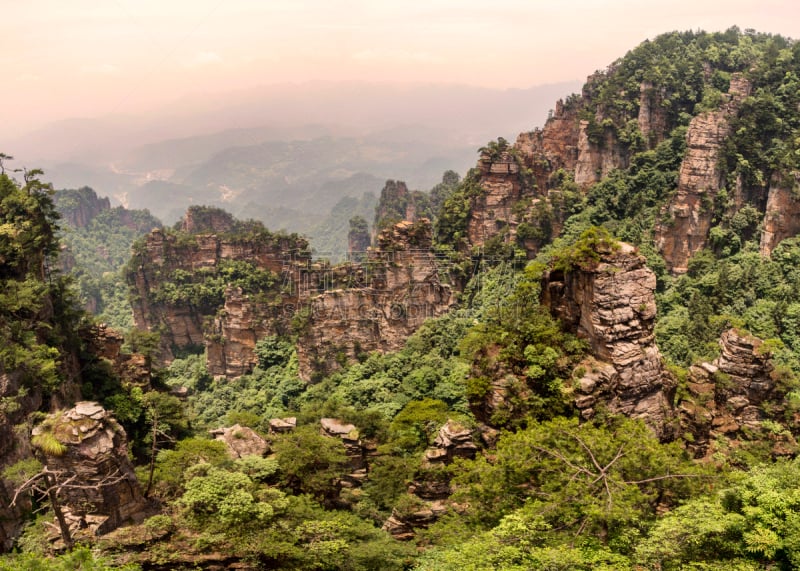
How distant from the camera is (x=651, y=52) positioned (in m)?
50.4

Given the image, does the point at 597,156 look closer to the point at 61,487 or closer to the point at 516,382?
the point at 516,382

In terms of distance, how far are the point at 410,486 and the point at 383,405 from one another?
1000 cm

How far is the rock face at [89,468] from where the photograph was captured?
1393 centimetres

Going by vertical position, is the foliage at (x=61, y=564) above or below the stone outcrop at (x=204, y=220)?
below

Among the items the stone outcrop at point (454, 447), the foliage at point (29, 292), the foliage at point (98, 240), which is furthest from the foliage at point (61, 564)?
the foliage at point (98, 240)

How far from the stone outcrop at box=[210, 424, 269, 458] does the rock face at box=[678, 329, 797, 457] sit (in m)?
15.2

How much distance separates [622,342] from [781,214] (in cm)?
2625

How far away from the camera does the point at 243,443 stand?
1992 cm

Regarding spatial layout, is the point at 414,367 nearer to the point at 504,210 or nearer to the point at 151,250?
the point at 504,210

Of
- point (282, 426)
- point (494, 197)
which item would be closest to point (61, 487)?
point (282, 426)

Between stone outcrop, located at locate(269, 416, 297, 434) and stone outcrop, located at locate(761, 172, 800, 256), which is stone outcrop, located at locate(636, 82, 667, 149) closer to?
stone outcrop, located at locate(761, 172, 800, 256)

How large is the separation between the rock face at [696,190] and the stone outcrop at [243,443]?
32.2 m

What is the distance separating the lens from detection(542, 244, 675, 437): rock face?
16.4 m

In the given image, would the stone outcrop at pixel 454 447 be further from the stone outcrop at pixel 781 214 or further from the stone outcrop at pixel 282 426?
the stone outcrop at pixel 781 214
